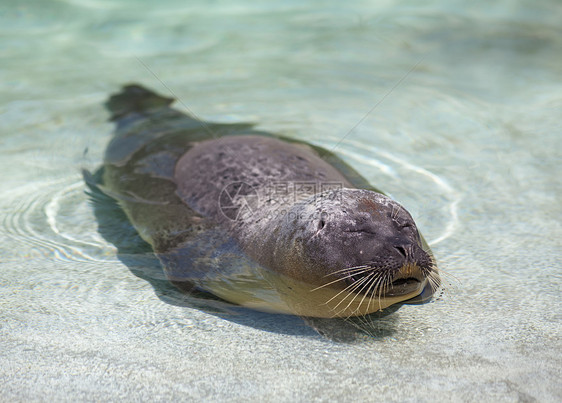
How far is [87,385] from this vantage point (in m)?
2.81

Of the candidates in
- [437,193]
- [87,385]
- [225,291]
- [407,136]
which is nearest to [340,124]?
[407,136]

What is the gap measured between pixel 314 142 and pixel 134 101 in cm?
192

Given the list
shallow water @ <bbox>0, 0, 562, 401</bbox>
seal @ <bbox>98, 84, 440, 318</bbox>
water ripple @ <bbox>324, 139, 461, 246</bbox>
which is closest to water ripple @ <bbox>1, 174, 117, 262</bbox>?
shallow water @ <bbox>0, 0, 562, 401</bbox>

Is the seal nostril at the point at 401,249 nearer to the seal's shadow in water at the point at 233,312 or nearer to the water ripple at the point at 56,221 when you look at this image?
the seal's shadow in water at the point at 233,312

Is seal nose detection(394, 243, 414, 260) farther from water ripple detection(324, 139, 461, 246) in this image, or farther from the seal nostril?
water ripple detection(324, 139, 461, 246)

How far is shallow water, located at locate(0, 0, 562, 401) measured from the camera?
2887 mm

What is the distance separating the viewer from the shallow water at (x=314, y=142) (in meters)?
2.89

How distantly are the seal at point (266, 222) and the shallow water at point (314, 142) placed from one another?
0.67ft

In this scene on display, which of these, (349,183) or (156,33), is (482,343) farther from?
(156,33)

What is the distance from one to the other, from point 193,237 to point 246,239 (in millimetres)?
374

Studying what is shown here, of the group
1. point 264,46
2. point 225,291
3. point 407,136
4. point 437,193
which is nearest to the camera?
point 225,291

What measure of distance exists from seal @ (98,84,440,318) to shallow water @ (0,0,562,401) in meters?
0.21

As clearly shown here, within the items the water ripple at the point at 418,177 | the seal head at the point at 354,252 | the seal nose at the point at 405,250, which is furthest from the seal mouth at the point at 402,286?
the water ripple at the point at 418,177

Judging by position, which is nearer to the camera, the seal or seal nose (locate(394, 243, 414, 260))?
seal nose (locate(394, 243, 414, 260))
